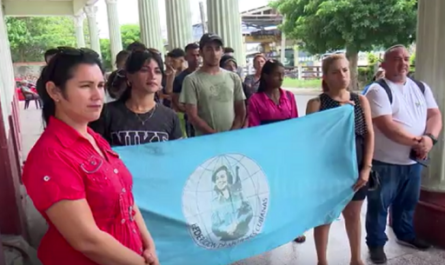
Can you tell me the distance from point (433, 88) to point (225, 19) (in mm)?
3243

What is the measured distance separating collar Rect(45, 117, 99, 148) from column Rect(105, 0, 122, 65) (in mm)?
13177

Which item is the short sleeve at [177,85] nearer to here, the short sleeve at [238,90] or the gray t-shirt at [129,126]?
the short sleeve at [238,90]

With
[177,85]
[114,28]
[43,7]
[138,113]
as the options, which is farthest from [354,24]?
[43,7]

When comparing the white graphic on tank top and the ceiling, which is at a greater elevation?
the ceiling

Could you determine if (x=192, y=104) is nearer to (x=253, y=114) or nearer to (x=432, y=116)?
(x=253, y=114)

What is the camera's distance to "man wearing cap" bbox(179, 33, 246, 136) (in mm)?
3322

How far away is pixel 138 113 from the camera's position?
85.7 inches

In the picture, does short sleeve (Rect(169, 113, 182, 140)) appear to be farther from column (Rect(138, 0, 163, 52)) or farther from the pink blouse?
column (Rect(138, 0, 163, 52))

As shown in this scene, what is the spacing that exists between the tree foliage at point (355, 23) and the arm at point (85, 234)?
1399 cm

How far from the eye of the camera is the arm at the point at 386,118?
9.25ft

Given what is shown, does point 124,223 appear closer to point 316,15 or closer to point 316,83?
point 316,15

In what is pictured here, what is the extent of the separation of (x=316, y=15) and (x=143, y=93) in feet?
45.0

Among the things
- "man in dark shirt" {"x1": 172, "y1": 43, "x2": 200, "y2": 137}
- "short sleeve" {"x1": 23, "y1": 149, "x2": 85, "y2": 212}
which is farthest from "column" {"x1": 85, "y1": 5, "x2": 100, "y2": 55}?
"short sleeve" {"x1": 23, "y1": 149, "x2": 85, "y2": 212}

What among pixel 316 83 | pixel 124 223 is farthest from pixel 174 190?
pixel 316 83
